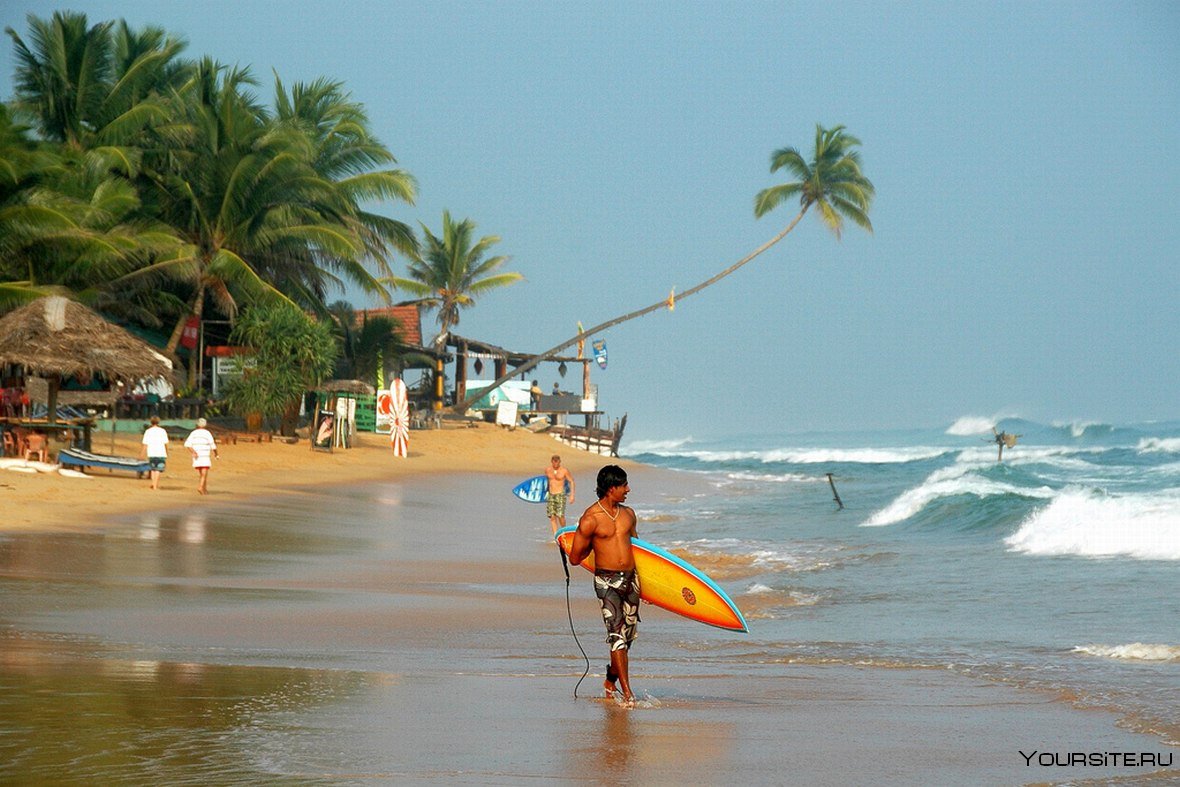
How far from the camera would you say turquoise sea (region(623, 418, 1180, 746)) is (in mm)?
8398

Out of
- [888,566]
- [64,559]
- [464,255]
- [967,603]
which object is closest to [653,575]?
[967,603]

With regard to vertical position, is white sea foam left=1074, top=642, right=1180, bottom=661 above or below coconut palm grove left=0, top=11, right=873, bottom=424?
below

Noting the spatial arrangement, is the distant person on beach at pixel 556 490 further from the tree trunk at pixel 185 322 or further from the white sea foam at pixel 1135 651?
the tree trunk at pixel 185 322

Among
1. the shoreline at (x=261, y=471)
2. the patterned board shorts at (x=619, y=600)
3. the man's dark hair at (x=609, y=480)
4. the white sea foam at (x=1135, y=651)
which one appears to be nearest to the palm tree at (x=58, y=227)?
the shoreline at (x=261, y=471)

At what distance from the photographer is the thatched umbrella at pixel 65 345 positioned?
1991 cm

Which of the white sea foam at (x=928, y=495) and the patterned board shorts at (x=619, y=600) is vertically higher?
the patterned board shorts at (x=619, y=600)

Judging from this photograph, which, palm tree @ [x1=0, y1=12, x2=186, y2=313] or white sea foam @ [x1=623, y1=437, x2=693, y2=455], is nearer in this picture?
palm tree @ [x1=0, y1=12, x2=186, y2=313]

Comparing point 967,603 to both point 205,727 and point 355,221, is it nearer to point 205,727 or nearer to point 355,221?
point 205,727

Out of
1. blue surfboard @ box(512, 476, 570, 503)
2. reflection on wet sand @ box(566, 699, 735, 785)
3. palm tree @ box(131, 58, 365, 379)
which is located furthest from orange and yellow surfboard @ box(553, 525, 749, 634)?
palm tree @ box(131, 58, 365, 379)

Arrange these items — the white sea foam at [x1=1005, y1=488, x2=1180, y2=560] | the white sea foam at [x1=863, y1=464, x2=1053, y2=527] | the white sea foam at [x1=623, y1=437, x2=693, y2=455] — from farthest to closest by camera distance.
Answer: the white sea foam at [x1=623, y1=437, x2=693, y2=455] < the white sea foam at [x1=863, y1=464, x2=1053, y2=527] < the white sea foam at [x1=1005, y1=488, x2=1180, y2=560]

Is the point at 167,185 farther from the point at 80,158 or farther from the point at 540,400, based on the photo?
the point at 540,400

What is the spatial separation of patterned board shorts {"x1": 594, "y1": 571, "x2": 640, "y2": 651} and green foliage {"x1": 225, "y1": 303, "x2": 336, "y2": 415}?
23.0 m

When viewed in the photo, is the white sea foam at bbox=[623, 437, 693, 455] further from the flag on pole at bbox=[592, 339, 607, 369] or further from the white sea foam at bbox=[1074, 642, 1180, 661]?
the white sea foam at bbox=[1074, 642, 1180, 661]

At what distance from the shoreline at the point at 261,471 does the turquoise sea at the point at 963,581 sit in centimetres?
614
